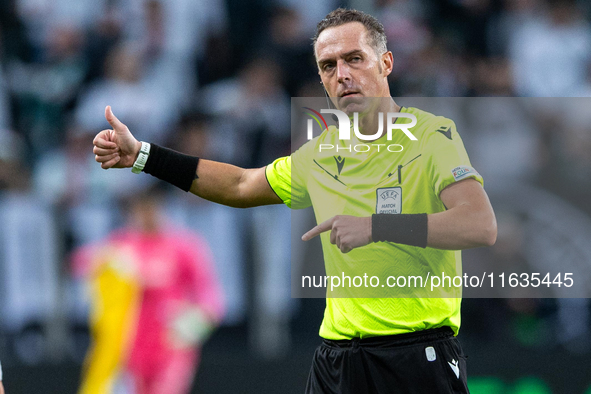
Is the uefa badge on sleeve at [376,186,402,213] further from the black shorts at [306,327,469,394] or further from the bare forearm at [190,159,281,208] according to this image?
the bare forearm at [190,159,281,208]

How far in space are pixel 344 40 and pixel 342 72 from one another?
163 millimetres

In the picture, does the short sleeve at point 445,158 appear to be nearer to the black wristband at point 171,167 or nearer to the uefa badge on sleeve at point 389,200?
the uefa badge on sleeve at point 389,200

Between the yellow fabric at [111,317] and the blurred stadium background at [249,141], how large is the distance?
6.4 inches

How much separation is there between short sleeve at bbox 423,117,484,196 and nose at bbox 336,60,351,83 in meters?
0.47

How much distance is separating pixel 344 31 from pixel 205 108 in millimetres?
4447

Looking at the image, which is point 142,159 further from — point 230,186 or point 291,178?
point 291,178

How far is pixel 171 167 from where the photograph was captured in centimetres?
370

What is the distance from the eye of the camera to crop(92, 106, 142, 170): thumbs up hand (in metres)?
3.53

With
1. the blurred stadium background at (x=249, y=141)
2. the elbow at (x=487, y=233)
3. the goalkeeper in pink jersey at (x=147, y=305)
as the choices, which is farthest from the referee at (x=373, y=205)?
the goalkeeper in pink jersey at (x=147, y=305)

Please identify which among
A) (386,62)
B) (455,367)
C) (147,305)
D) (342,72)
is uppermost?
(386,62)

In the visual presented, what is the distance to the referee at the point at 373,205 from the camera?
307cm

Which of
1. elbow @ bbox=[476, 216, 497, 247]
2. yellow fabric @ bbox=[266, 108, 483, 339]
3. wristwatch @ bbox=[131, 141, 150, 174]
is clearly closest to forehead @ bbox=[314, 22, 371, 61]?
yellow fabric @ bbox=[266, 108, 483, 339]

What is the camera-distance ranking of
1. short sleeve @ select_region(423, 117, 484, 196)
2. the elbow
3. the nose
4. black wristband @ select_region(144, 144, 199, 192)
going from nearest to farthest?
1. the elbow
2. short sleeve @ select_region(423, 117, 484, 196)
3. the nose
4. black wristband @ select_region(144, 144, 199, 192)

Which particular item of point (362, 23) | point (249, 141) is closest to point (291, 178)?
point (362, 23)
